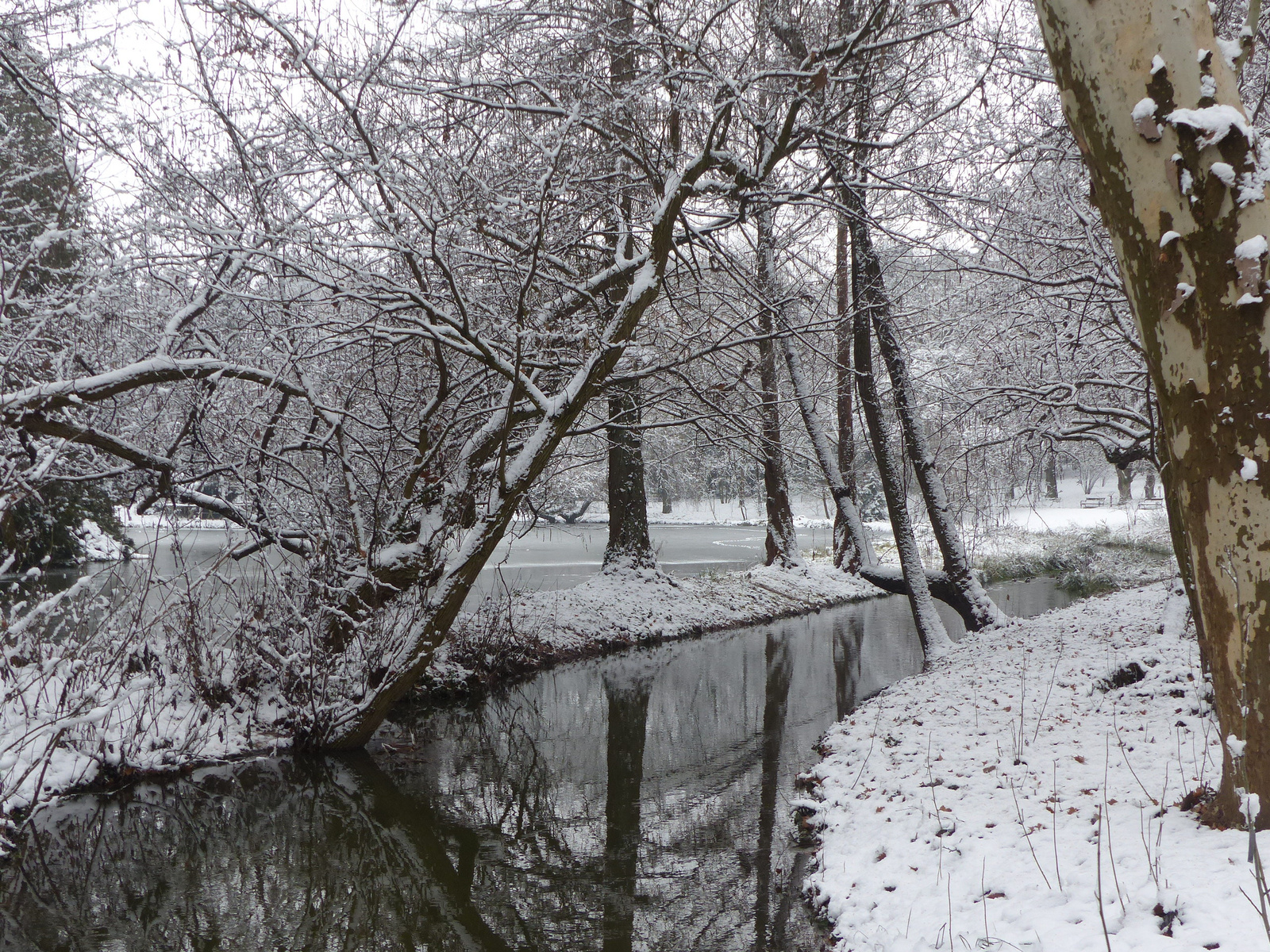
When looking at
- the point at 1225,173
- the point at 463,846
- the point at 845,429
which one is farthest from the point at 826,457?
the point at 1225,173

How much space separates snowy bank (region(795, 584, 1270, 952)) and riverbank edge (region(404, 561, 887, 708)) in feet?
14.3

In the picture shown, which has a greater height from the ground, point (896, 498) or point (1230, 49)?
point (1230, 49)

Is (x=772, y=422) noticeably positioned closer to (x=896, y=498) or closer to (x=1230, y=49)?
(x=896, y=498)

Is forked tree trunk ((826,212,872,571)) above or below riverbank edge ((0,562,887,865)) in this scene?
above

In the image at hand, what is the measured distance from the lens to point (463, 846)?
570 centimetres

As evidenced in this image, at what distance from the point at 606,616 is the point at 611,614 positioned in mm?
131

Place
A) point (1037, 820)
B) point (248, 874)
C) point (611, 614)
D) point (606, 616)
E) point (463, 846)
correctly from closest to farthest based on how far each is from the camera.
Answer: point (1037, 820)
point (248, 874)
point (463, 846)
point (606, 616)
point (611, 614)

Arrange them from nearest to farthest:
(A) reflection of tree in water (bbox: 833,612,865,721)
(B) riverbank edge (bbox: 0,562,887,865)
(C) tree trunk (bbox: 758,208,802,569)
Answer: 1. (B) riverbank edge (bbox: 0,562,887,865)
2. (A) reflection of tree in water (bbox: 833,612,865,721)
3. (C) tree trunk (bbox: 758,208,802,569)

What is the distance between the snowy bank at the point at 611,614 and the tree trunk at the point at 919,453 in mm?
4085

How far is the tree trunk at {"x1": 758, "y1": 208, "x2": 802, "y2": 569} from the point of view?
9.94 m

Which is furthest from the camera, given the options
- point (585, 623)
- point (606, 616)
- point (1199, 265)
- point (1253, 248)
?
point (606, 616)

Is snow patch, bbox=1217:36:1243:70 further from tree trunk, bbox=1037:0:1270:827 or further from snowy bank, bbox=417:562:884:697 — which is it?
snowy bank, bbox=417:562:884:697

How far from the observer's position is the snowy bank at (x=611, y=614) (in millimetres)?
10242

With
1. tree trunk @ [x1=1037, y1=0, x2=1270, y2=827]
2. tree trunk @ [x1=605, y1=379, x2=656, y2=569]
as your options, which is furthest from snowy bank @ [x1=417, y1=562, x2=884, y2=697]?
Result: tree trunk @ [x1=1037, y1=0, x2=1270, y2=827]
